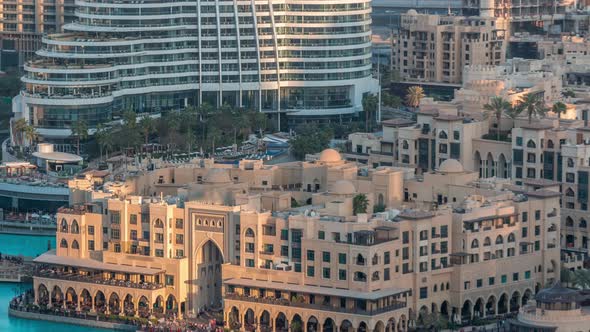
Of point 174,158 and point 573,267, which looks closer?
point 573,267

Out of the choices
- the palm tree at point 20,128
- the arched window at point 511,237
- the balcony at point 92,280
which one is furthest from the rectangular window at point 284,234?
the palm tree at point 20,128

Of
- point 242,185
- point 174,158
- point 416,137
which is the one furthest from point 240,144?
point 242,185

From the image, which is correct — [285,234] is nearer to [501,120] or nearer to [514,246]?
[514,246]

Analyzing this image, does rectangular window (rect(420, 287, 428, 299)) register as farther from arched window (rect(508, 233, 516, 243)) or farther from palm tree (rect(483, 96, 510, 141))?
palm tree (rect(483, 96, 510, 141))

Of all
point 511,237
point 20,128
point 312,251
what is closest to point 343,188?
point 312,251

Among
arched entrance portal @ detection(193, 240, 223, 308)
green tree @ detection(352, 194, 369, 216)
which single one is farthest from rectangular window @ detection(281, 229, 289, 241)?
arched entrance portal @ detection(193, 240, 223, 308)

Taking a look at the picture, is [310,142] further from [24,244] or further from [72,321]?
[72,321]

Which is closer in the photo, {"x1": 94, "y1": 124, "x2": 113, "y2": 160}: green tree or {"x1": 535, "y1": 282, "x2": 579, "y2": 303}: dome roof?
{"x1": 535, "y1": 282, "x2": 579, "y2": 303}: dome roof
